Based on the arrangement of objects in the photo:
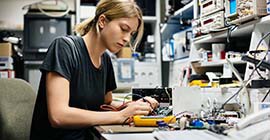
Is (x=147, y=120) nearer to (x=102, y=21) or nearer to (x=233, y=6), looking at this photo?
(x=102, y=21)

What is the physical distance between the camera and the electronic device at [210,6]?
1884 mm

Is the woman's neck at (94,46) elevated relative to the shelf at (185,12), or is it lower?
lower

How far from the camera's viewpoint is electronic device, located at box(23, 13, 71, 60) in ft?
11.3

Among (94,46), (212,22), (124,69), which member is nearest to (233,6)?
(212,22)

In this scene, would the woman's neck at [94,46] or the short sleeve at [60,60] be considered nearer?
the short sleeve at [60,60]

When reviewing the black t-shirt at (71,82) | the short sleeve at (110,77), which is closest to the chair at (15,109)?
the black t-shirt at (71,82)

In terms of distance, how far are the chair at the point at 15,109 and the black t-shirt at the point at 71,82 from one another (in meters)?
0.23

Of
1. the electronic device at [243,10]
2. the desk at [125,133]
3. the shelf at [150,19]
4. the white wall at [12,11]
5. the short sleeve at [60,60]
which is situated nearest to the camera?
the desk at [125,133]

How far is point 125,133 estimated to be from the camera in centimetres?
114

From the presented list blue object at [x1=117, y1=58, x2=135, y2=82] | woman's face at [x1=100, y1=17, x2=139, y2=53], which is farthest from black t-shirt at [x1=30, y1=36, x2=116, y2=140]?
blue object at [x1=117, y1=58, x2=135, y2=82]

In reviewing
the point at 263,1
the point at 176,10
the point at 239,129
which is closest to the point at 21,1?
the point at 176,10

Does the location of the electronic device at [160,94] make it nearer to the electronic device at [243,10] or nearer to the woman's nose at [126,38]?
the woman's nose at [126,38]

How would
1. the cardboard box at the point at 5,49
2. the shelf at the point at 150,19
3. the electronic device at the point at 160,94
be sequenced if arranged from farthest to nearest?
the shelf at the point at 150,19 < the cardboard box at the point at 5,49 < the electronic device at the point at 160,94

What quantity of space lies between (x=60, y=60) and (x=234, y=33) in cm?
96
